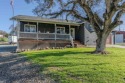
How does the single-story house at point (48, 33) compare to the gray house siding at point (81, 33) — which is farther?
the gray house siding at point (81, 33)

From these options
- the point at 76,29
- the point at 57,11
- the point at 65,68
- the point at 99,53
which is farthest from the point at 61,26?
the point at 65,68

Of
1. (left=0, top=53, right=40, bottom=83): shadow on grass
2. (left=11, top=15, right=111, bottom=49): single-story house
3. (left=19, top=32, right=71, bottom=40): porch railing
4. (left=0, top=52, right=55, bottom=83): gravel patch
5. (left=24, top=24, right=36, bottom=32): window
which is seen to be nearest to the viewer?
(left=0, top=52, right=55, bottom=83): gravel patch

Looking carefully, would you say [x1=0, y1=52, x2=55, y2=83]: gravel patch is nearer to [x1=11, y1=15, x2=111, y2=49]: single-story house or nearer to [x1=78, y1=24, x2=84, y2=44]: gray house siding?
[x1=11, y1=15, x2=111, y2=49]: single-story house

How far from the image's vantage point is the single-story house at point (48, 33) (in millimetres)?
27172

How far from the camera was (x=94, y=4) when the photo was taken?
20.2 metres

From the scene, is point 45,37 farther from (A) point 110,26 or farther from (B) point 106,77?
(B) point 106,77

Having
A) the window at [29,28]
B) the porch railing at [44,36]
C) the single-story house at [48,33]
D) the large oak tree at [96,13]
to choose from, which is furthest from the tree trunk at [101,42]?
the window at [29,28]

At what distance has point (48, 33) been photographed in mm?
29328

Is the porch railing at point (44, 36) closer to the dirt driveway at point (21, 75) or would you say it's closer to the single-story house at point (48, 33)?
the single-story house at point (48, 33)

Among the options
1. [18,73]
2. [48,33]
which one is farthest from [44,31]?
[18,73]

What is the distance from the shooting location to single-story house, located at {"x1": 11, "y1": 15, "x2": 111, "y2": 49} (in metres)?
27.2

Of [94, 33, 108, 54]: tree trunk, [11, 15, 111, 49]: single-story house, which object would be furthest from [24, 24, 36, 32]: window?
[94, 33, 108, 54]: tree trunk

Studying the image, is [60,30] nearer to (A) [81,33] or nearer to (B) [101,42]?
(A) [81,33]

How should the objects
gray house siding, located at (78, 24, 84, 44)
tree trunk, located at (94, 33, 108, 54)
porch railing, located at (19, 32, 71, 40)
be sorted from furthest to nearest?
1. gray house siding, located at (78, 24, 84, 44)
2. porch railing, located at (19, 32, 71, 40)
3. tree trunk, located at (94, 33, 108, 54)
